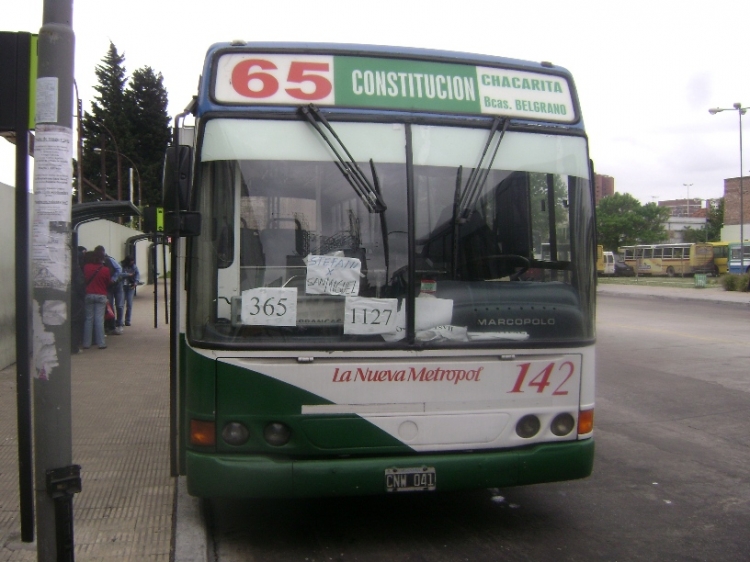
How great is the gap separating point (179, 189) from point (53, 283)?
98cm

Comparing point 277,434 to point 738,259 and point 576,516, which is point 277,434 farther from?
point 738,259

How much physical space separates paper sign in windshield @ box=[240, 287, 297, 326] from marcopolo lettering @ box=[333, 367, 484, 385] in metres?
0.42

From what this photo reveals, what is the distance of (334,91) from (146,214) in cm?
228

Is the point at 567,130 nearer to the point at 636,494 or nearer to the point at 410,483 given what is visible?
the point at 410,483

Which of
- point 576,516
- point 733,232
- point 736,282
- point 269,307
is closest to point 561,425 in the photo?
point 576,516

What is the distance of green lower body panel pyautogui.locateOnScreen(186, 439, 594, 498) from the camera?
4363 millimetres

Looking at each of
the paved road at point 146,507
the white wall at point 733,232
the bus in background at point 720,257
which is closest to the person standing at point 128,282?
the paved road at point 146,507

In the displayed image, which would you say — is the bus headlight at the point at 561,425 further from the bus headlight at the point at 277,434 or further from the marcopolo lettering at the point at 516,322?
the bus headlight at the point at 277,434

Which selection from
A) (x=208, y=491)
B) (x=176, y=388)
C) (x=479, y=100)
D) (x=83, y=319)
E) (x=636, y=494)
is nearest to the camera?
(x=208, y=491)

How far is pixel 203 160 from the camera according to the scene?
444 centimetres


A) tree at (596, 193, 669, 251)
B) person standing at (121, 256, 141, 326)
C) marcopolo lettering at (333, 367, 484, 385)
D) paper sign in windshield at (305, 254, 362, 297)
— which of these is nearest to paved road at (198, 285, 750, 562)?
marcopolo lettering at (333, 367, 484, 385)

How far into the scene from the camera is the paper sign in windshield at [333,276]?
4461 millimetres

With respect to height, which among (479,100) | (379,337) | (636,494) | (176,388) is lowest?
(636,494)

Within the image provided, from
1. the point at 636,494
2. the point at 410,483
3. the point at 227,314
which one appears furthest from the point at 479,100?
the point at 636,494
